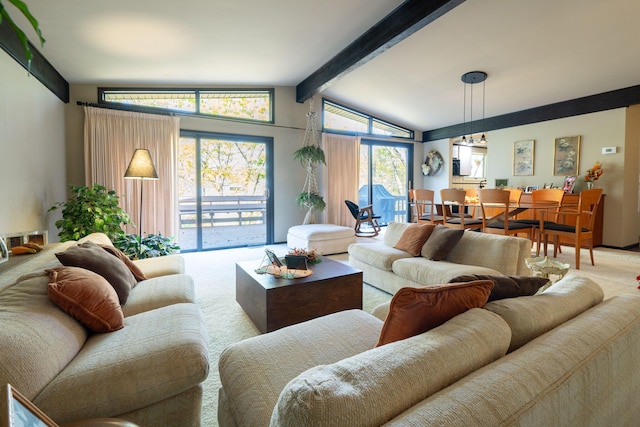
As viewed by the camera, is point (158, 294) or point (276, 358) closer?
point (276, 358)

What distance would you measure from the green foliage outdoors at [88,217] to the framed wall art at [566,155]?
6.99 metres

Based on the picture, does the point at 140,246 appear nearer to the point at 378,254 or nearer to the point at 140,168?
the point at 140,168

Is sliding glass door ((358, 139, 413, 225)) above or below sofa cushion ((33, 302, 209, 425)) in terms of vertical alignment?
above

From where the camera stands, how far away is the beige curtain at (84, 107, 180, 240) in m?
4.42

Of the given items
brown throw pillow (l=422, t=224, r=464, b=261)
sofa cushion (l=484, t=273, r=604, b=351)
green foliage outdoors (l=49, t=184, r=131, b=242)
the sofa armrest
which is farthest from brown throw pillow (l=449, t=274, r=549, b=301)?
green foliage outdoors (l=49, t=184, r=131, b=242)

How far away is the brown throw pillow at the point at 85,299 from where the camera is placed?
1320 millimetres

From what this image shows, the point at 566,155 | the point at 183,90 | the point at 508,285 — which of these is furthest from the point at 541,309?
the point at 566,155

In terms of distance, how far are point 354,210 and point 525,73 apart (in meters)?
3.54

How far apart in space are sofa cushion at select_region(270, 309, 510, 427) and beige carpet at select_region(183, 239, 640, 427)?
1.12m

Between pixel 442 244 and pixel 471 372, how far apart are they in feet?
7.11

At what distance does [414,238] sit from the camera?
3.09 meters

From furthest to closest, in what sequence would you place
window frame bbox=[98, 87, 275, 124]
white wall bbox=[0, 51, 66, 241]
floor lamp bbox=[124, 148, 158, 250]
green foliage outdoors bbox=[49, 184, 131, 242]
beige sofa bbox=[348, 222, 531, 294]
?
window frame bbox=[98, 87, 275, 124] < floor lamp bbox=[124, 148, 158, 250] < green foliage outdoors bbox=[49, 184, 131, 242] < white wall bbox=[0, 51, 66, 241] < beige sofa bbox=[348, 222, 531, 294]

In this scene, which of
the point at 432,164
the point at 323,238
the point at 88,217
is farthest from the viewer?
the point at 432,164

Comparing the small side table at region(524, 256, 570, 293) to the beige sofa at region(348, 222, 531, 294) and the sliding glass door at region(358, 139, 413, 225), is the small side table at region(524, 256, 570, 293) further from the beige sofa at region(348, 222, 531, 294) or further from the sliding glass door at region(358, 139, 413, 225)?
the sliding glass door at region(358, 139, 413, 225)
